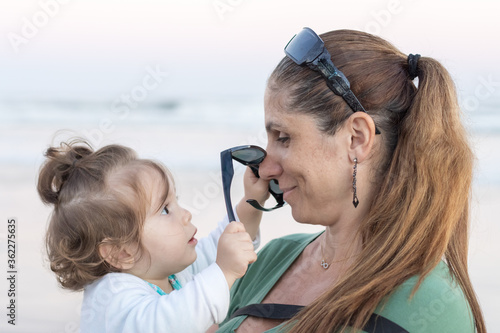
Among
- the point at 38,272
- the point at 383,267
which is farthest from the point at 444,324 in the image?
the point at 38,272

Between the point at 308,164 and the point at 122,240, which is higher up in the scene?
the point at 308,164

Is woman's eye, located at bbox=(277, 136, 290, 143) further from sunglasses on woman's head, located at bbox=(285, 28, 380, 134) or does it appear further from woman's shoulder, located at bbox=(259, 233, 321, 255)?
woman's shoulder, located at bbox=(259, 233, 321, 255)

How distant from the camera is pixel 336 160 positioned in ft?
7.52

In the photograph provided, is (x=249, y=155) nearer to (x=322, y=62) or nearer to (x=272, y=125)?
(x=272, y=125)

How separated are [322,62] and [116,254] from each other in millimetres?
964

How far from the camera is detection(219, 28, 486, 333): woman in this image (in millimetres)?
2062

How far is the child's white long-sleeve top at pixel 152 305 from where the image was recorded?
2.20 metres

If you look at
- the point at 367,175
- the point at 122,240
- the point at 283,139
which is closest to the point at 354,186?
the point at 367,175

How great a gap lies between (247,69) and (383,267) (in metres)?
9.86

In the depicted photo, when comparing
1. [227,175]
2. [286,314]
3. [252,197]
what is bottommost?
[286,314]

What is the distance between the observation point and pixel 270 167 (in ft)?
8.09

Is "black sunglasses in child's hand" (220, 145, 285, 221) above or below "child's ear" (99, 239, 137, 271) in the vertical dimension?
above

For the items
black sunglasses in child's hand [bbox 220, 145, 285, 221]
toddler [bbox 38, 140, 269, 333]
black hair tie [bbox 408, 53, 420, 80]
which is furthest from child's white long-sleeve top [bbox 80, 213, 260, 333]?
black hair tie [bbox 408, 53, 420, 80]

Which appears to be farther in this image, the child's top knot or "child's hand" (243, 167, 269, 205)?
"child's hand" (243, 167, 269, 205)
